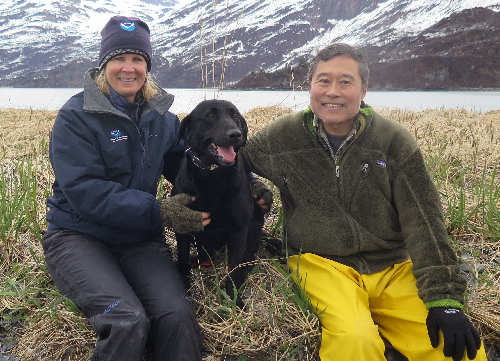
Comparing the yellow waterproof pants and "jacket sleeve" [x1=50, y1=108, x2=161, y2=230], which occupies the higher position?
"jacket sleeve" [x1=50, y1=108, x2=161, y2=230]

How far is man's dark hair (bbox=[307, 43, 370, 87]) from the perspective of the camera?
205cm

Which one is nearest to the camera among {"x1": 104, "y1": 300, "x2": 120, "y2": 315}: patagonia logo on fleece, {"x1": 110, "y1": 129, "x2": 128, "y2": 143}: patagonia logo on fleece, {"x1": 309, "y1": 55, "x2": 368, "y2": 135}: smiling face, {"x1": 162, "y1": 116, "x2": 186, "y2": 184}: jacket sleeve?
{"x1": 104, "y1": 300, "x2": 120, "y2": 315}: patagonia logo on fleece

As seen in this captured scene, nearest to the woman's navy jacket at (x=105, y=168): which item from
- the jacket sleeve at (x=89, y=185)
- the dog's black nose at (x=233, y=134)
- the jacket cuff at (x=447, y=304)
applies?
the jacket sleeve at (x=89, y=185)

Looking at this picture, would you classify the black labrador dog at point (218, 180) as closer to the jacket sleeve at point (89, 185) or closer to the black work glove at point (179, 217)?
the black work glove at point (179, 217)

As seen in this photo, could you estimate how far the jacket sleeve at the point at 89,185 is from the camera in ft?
6.75

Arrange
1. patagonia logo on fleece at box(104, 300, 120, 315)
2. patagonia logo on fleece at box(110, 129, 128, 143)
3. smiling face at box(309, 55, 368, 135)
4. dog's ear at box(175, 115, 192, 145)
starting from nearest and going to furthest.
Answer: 1. patagonia logo on fleece at box(104, 300, 120, 315)
2. smiling face at box(309, 55, 368, 135)
3. patagonia logo on fleece at box(110, 129, 128, 143)
4. dog's ear at box(175, 115, 192, 145)

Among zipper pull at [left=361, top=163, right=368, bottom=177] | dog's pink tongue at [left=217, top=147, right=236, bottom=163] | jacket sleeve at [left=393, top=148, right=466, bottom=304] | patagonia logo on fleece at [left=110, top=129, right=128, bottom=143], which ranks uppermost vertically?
patagonia logo on fleece at [left=110, top=129, right=128, bottom=143]

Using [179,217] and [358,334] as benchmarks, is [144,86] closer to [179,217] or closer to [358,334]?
[179,217]

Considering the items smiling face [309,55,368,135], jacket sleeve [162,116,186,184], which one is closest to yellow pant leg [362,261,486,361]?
smiling face [309,55,368,135]

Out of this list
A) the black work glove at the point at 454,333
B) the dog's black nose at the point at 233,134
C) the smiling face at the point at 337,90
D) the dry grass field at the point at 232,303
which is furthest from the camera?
the dog's black nose at the point at 233,134

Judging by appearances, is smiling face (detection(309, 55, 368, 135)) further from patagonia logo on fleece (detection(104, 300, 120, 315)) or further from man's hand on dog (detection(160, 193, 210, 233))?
patagonia logo on fleece (detection(104, 300, 120, 315))

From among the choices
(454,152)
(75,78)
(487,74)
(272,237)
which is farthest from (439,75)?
(75,78)

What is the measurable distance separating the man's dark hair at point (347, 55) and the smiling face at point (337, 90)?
0.08ft

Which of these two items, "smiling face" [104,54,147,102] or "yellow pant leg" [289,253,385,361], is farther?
"smiling face" [104,54,147,102]
